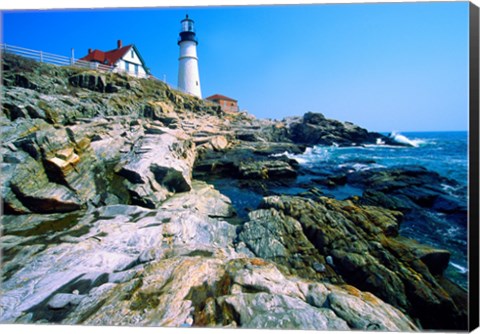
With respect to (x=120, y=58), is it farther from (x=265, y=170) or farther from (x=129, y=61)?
(x=265, y=170)

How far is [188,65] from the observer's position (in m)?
23.2

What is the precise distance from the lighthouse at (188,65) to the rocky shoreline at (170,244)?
1471 cm

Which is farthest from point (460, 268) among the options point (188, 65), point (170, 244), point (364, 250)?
point (188, 65)

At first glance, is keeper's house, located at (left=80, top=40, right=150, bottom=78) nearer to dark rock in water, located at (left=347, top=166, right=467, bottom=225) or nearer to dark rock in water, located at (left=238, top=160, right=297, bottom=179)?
dark rock in water, located at (left=238, top=160, right=297, bottom=179)

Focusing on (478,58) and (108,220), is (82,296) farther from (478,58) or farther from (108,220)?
(478,58)

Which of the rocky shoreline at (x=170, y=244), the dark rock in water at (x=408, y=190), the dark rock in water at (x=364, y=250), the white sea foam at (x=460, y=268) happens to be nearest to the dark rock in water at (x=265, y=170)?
the rocky shoreline at (x=170, y=244)

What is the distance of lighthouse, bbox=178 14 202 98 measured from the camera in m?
22.8

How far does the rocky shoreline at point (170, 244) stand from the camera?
278 centimetres

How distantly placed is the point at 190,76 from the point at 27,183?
20.9m

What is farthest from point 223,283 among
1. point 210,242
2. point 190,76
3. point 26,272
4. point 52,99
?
point 190,76

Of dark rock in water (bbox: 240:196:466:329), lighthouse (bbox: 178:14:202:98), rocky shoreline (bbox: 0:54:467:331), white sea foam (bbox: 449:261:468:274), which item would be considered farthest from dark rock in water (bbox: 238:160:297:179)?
lighthouse (bbox: 178:14:202:98)

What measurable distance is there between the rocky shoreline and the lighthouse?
14.7 meters

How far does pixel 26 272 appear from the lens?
3.35 meters

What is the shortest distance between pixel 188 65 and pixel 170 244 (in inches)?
903
